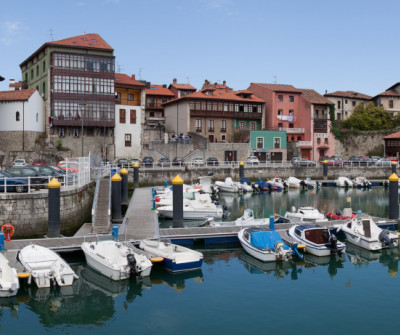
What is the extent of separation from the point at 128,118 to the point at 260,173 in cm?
2261

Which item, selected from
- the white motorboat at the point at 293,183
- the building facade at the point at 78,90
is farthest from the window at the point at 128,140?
the white motorboat at the point at 293,183

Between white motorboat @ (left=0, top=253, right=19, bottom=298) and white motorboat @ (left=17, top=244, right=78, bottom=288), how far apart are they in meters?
0.74

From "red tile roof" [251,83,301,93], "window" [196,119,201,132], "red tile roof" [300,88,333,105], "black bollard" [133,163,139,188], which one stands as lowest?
"black bollard" [133,163,139,188]

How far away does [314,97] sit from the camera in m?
82.9

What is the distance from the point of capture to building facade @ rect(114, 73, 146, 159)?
226ft

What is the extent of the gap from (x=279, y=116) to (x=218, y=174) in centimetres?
2559

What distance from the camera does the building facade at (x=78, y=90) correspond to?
203ft

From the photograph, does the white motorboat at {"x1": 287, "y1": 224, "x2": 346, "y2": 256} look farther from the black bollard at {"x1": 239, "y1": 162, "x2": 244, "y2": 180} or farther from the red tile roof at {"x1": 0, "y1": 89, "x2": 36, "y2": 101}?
the red tile roof at {"x1": 0, "y1": 89, "x2": 36, "y2": 101}

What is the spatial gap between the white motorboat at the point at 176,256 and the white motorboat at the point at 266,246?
3.24 meters

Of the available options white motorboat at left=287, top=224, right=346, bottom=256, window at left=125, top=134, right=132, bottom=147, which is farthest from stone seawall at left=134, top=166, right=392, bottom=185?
white motorboat at left=287, top=224, right=346, bottom=256

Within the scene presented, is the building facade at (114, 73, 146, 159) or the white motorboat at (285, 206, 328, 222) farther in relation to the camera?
the building facade at (114, 73, 146, 159)

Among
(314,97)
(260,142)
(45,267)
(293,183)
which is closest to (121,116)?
(260,142)

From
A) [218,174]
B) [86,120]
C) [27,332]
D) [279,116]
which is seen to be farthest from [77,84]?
[27,332]

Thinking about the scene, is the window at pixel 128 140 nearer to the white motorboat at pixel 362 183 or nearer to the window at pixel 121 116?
the window at pixel 121 116
